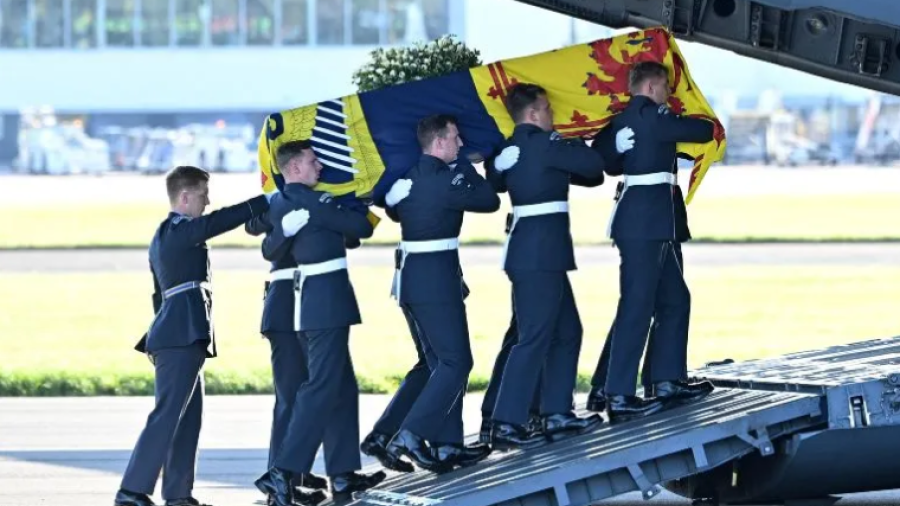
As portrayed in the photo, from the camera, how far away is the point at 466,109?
7922mm

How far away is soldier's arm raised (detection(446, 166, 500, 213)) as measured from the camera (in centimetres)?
747

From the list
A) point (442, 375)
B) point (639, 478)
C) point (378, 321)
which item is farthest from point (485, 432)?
point (378, 321)

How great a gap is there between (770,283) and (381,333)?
620cm

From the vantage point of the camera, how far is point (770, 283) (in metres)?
20.8

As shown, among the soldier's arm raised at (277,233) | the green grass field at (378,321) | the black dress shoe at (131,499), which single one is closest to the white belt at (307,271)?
the soldier's arm raised at (277,233)

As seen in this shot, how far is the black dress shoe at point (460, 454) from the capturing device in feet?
24.7

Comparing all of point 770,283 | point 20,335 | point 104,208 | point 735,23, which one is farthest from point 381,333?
point 104,208

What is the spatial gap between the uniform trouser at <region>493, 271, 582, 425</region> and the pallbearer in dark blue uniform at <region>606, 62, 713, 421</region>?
244mm

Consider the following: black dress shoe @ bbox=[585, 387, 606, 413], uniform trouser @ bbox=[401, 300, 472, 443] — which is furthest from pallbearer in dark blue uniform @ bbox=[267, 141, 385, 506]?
black dress shoe @ bbox=[585, 387, 606, 413]

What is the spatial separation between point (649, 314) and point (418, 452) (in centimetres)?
124

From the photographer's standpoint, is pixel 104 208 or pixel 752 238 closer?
pixel 752 238

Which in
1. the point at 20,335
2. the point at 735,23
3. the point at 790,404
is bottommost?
the point at 20,335

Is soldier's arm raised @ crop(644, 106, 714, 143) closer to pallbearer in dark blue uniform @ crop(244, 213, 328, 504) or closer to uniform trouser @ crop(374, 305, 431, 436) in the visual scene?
uniform trouser @ crop(374, 305, 431, 436)

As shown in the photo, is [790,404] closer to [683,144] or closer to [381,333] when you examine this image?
[683,144]
